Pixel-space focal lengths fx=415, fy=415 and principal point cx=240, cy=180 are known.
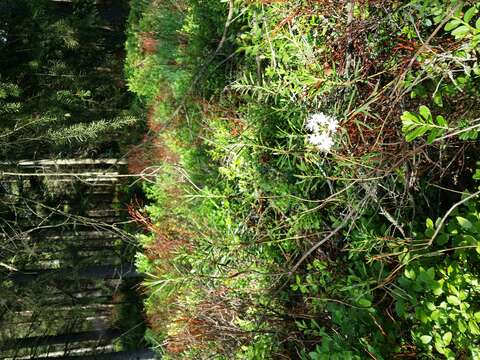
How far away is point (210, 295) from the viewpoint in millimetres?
3240

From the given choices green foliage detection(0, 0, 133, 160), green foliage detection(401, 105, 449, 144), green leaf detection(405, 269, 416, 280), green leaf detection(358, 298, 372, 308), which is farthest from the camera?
green foliage detection(0, 0, 133, 160)

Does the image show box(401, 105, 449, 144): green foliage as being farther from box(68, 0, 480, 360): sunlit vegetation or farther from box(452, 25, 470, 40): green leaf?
box(452, 25, 470, 40): green leaf

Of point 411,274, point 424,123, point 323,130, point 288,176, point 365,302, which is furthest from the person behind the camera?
point 288,176

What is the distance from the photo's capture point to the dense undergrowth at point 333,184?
164 centimetres

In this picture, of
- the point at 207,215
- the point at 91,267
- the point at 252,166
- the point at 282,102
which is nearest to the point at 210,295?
the point at 207,215

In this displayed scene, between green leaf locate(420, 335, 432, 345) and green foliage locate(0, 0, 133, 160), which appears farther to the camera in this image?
green foliage locate(0, 0, 133, 160)

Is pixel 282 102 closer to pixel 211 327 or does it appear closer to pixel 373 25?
pixel 373 25

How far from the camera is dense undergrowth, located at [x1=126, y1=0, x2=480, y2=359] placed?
164cm

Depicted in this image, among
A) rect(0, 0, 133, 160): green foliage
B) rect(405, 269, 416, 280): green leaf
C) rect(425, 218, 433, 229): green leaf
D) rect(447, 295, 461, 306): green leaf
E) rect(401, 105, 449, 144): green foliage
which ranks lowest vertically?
rect(0, 0, 133, 160): green foliage

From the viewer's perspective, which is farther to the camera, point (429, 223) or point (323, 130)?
point (323, 130)

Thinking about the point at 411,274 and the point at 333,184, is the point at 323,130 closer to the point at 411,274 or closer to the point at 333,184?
the point at 333,184

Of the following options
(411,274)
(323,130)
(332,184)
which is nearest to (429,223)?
(411,274)

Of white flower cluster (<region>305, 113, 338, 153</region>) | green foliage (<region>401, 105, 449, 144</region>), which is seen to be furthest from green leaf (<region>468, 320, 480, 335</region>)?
white flower cluster (<region>305, 113, 338, 153</region>)

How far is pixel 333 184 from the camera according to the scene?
264 centimetres
